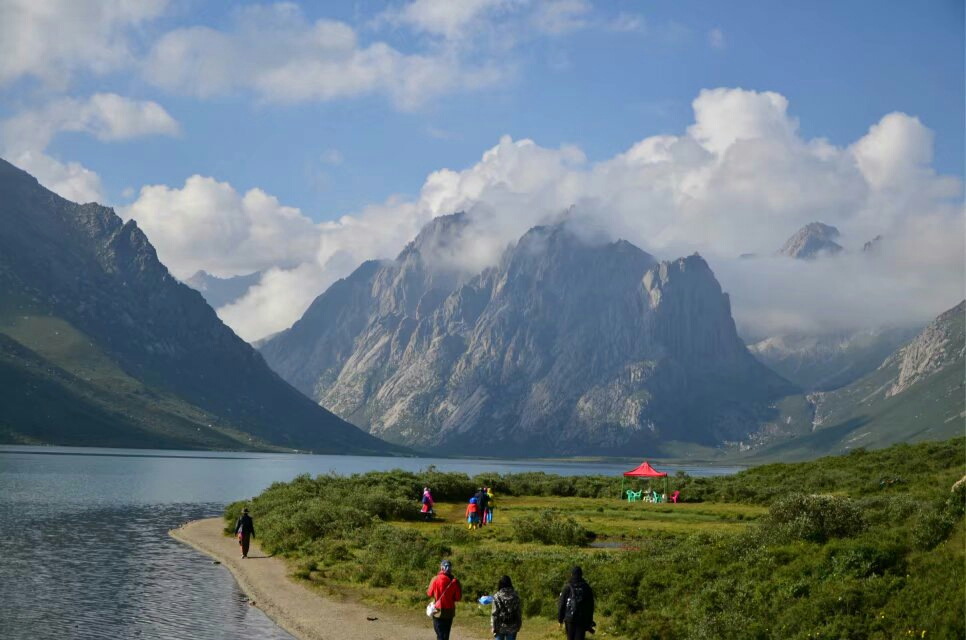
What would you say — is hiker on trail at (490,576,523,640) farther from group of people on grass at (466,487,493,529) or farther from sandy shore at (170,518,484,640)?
group of people on grass at (466,487,493,529)

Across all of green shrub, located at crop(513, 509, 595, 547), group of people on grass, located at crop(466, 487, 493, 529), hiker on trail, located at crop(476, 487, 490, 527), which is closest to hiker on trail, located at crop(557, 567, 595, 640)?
green shrub, located at crop(513, 509, 595, 547)

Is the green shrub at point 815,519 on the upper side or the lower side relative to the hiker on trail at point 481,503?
upper

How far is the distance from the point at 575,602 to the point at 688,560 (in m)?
11.2

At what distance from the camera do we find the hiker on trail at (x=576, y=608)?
26422 mm

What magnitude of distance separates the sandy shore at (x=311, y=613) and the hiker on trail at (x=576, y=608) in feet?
24.1

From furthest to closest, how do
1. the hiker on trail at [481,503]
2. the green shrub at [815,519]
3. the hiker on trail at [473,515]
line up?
the hiker on trail at [481,503], the hiker on trail at [473,515], the green shrub at [815,519]

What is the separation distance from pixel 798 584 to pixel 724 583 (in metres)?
2.92

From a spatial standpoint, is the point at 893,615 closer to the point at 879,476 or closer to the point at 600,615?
the point at 600,615

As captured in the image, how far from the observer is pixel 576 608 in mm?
26438

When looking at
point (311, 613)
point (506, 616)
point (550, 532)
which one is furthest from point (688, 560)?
point (550, 532)

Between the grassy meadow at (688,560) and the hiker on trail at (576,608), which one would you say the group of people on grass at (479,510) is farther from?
A: the hiker on trail at (576,608)

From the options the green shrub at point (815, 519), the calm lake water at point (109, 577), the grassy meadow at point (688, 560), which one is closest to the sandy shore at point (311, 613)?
the calm lake water at point (109, 577)

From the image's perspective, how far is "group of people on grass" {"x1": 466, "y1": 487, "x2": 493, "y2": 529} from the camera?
62.0 meters

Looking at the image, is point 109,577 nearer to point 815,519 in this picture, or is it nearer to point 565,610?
point 565,610
